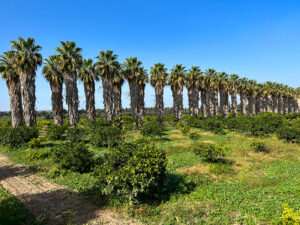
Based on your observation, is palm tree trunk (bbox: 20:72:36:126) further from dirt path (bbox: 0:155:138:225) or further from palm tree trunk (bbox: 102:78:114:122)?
dirt path (bbox: 0:155:138:225)

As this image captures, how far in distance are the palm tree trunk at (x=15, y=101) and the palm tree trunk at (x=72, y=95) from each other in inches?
267

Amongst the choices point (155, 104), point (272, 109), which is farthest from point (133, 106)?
point (272, 109)

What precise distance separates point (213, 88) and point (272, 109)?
44960mm

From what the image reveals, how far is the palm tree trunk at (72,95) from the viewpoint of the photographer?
89.4 ft

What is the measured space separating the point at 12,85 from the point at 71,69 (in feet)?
28.8

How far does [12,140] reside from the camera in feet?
58.5

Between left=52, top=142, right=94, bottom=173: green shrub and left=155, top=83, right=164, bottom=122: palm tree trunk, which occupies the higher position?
left=155, top=83, right=164, bottom=122: palm tree trunk

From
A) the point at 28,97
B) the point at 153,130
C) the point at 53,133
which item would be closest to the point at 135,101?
the point at 153,130

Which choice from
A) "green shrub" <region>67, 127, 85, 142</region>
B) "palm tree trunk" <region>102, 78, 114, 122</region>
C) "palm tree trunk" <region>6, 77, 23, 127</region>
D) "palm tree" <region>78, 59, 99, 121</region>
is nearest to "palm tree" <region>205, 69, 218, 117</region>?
"palm tree trunk" <region>102, 78, 114, 122</region>

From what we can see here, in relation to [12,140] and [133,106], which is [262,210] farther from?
[133,106]

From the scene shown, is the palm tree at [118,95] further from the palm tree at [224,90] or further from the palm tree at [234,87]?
the palm tree at [234,87]

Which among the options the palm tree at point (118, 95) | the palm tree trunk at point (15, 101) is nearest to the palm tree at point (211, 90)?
the palm tree at point (118, 95)

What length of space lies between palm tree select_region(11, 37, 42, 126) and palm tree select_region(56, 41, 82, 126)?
321 centimetres

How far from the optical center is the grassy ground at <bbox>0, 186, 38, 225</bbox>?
527 centimetres
